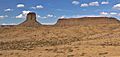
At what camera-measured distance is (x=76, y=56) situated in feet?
95.5

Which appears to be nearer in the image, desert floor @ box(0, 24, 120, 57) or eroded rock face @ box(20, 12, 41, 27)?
desert floor @ box(0, 24, 120, 57)

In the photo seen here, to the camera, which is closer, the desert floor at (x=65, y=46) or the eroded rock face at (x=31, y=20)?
the desert floor at (x=65, y=46)

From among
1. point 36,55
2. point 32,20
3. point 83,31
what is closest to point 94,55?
point 36,55

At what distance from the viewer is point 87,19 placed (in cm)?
14738

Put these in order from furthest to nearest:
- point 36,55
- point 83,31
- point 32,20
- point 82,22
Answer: point 82,22 < point 32,20 < point 83,31 < point 36,55

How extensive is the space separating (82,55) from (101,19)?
392 ft

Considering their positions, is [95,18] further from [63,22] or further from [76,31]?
[76,31]

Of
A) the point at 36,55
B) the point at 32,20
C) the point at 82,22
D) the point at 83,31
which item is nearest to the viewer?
the point at 36,55

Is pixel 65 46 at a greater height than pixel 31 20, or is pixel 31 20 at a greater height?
pixel 65 46

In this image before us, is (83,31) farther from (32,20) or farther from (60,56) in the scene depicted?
(60,56)

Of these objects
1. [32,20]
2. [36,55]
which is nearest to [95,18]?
[32,20]

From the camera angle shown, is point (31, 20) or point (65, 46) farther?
point (31, 20)

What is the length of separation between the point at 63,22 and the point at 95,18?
51.7 ft

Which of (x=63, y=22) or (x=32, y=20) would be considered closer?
(x=32, y=20)
